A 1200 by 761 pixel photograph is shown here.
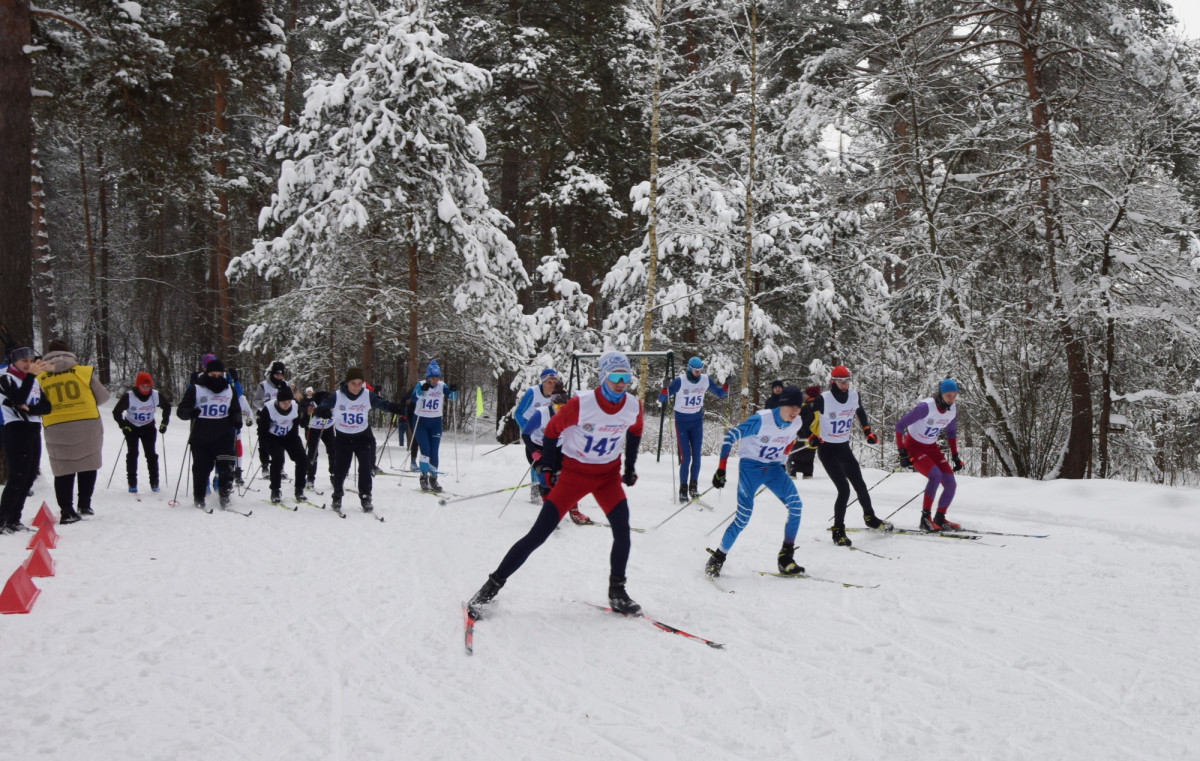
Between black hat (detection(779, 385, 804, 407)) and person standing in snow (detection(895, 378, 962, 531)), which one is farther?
person standing in snow (detection(895, 378, 962, 531))

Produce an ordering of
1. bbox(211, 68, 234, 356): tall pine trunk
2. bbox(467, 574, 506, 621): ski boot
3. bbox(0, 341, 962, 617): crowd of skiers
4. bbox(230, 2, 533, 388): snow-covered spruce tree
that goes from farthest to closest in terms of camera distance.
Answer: bbox(211, 68, 234, 356): tall pine trunk
bbox(230, 2, 533, 388): snow-covered spruce tree
bbox(0, 341, 962, 617): crowd of skiers
bbox(467, 574, 506, 621): ski boot

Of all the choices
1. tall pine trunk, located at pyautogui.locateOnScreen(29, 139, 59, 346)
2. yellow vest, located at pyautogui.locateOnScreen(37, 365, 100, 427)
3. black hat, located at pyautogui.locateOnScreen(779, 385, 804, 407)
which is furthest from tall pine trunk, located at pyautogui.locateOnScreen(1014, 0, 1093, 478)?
tall pine trunk, located at pyautogui.locateOnScreen(29, 139, 59, 346)

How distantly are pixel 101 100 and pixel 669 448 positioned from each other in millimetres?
14104

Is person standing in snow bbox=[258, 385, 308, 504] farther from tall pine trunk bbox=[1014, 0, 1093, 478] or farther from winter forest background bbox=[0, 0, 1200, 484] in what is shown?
tall pine trunk bbox=[1014, 0, 1093, 478]

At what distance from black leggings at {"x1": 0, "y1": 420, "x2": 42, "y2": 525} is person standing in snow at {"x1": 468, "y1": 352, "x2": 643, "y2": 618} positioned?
18.0 ft

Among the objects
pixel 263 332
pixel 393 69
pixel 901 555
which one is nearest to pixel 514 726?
pixel 901 555

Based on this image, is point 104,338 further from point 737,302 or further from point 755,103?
point 755,103

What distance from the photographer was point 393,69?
15383 mm

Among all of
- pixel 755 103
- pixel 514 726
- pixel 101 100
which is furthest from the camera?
pixel 755 103

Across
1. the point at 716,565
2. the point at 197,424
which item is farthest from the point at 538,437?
the point at 197,424

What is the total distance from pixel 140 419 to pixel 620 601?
823cm

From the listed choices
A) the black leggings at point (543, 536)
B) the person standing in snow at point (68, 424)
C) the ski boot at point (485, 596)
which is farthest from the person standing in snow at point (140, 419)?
the black leggings at point (543, 536)

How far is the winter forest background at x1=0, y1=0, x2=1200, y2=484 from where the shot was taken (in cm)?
1172

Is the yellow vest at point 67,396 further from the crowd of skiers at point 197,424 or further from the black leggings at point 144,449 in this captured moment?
the black leggings at point 144,449
